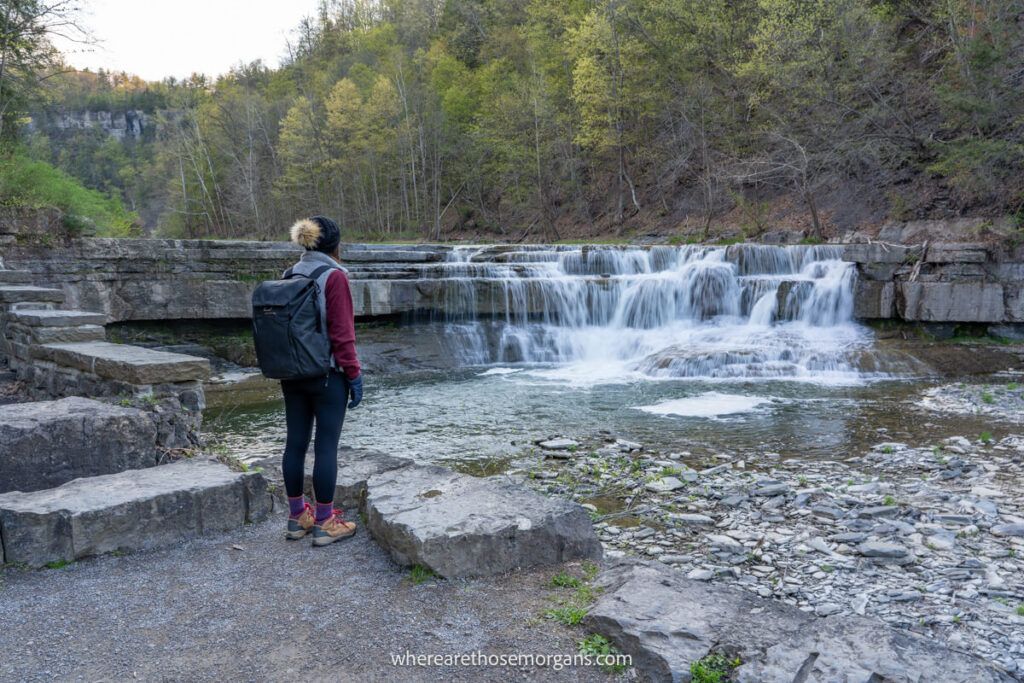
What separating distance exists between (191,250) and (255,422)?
613cm

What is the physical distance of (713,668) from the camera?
263 centimetres

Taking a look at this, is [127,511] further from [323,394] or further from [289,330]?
[289,330]

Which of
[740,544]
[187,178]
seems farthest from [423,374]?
[187,178]

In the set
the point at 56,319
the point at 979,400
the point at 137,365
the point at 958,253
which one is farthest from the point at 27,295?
the point at 958,253

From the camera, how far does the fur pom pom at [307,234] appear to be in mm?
3809

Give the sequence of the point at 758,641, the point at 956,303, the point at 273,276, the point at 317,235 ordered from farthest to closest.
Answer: the point at 273,276, the point at 956,303, the point at 317,235, the point at 758,641

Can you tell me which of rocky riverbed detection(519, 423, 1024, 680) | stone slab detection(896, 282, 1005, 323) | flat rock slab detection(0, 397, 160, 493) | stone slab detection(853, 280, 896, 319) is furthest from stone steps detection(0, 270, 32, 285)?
stone slab detection(896, 282, 1005, 323)

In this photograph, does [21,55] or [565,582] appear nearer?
[565,582]

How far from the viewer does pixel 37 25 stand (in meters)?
15.0

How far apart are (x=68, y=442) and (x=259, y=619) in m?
2.42

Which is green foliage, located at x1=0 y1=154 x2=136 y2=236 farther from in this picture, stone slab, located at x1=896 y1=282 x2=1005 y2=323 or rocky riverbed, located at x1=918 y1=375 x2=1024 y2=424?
stone slab, located at x1=896 y1=282 x2=1005 y2=323

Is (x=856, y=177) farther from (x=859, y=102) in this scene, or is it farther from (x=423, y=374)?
(x=423, y=374)

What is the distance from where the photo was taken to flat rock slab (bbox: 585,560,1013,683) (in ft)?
8.32

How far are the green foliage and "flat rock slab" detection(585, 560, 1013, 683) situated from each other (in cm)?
1380
